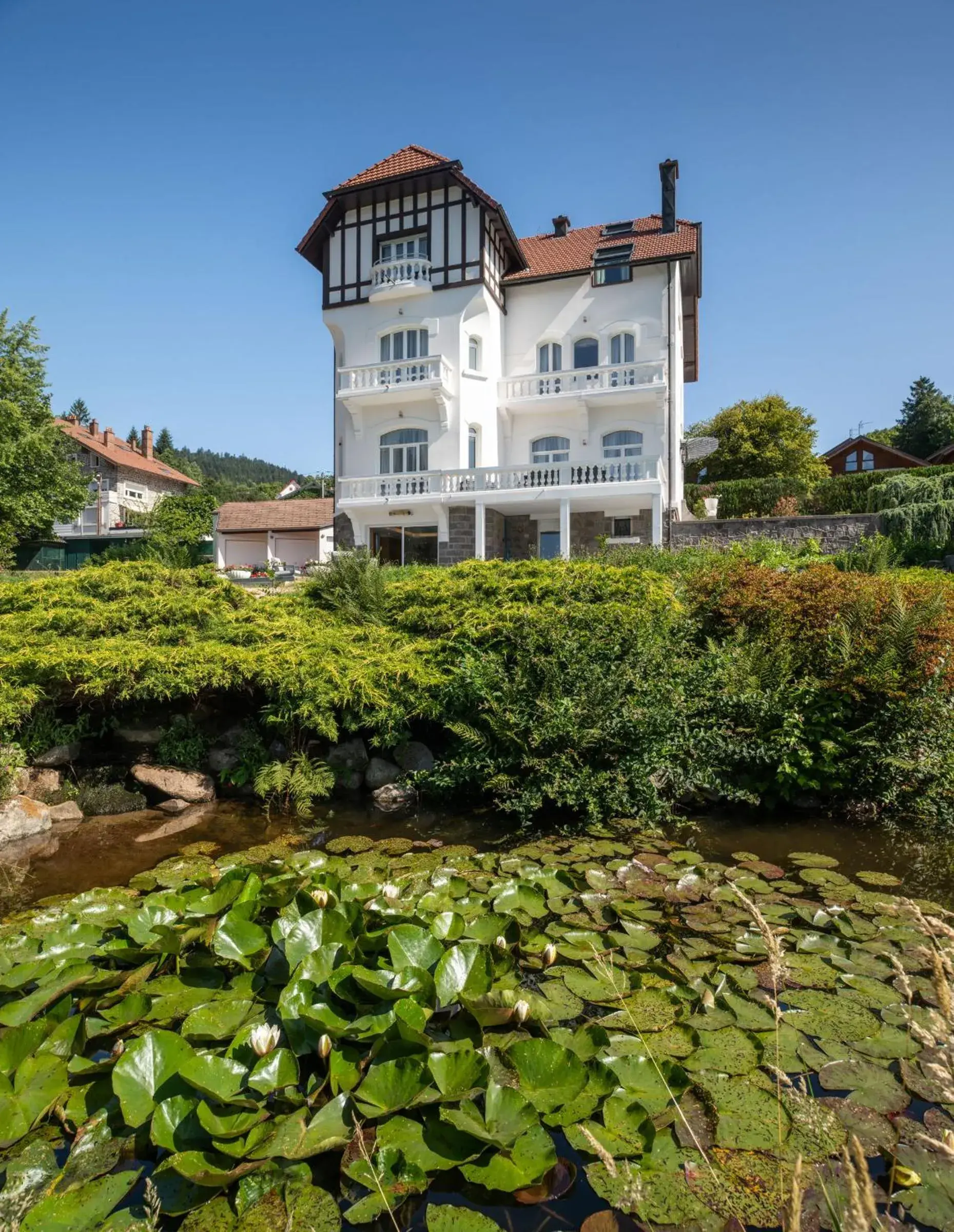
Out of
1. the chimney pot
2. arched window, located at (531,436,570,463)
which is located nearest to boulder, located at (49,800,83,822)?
arched window, located at (531,436,570,463)

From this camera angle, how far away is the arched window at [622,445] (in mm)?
19688

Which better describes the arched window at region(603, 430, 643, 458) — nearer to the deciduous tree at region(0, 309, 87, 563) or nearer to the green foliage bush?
the green foliage bush

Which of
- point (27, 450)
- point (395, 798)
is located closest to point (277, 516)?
point (27, 450)

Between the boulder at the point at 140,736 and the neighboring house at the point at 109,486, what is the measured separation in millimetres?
35707

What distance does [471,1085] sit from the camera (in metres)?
2.26

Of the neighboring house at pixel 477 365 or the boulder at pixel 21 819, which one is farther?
the neighboring house at pixel 477 365

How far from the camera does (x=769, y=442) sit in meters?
28.8

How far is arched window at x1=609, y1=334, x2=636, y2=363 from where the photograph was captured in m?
19.9

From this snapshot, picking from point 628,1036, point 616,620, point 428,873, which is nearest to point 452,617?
point 616,620

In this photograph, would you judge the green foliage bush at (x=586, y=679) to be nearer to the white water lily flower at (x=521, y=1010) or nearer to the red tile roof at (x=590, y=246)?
the white water lily flower at (x=521, y=1010)

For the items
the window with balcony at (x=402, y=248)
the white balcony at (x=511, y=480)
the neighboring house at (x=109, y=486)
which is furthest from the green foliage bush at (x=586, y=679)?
the neighboring house at (x=109, y=486)

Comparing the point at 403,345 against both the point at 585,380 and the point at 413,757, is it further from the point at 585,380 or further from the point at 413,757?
the point at 413,757

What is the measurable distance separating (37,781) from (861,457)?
41.9 meters

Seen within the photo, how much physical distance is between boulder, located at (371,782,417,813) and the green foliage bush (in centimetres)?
22
